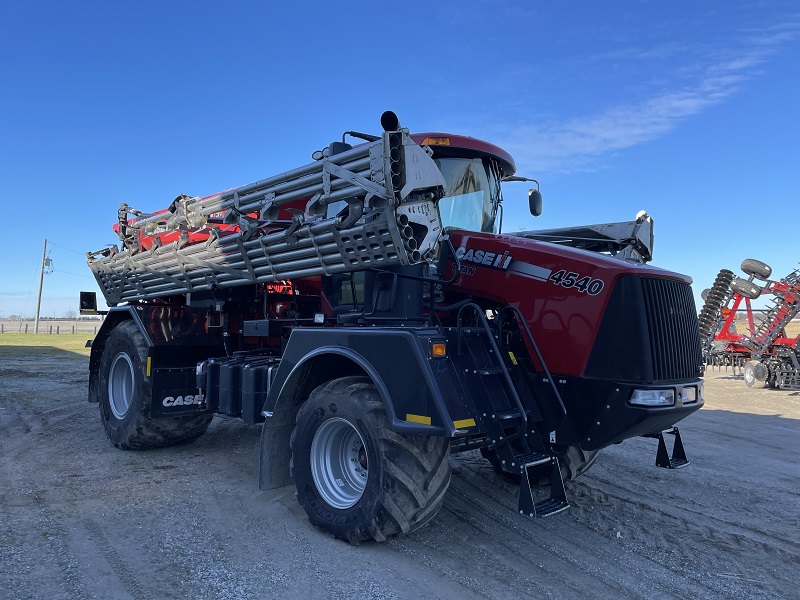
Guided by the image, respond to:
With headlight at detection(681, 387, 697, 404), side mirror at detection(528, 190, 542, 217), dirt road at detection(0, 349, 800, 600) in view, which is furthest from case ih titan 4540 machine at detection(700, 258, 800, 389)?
headlight at detection(681, 387, 697, 404)

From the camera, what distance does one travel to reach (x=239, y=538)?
420cm

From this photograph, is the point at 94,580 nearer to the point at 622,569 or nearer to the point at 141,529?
the point at 141,529

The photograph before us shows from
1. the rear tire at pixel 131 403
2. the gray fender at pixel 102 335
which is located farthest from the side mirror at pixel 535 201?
the gray fender at pixel 102 335

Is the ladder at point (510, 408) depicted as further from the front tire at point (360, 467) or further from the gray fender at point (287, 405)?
the gray fender at point (287, 405)

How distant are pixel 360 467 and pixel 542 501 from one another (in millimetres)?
1317

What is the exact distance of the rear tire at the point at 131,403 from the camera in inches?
258

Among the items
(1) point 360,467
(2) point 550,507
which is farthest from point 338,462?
(2) point 550,507

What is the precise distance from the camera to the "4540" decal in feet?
12.9

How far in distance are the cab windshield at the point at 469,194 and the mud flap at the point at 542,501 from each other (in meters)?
1.95

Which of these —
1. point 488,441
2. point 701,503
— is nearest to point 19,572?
point 488,441

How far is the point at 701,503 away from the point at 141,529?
15.4 feet

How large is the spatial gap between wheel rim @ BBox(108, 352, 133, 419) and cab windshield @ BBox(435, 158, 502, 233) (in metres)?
4.53

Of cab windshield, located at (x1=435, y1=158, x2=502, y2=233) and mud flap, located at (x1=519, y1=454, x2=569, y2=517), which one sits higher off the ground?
cab windshield, located at (x1=435, y1=158, x2=502, y2=233)

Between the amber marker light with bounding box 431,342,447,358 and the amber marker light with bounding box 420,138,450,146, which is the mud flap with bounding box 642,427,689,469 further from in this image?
the amber marker light with bounding box 420,138,450,146
